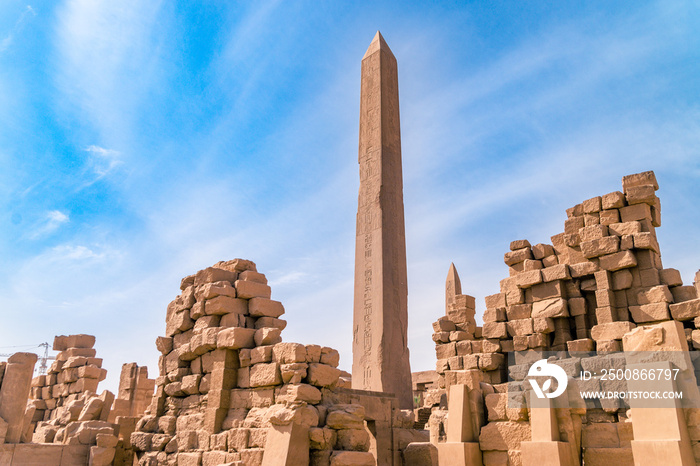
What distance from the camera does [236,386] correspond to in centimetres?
837

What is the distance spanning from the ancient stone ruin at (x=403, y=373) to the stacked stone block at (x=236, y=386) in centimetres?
3

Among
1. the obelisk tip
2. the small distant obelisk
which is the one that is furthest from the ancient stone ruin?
the small distant obelisk

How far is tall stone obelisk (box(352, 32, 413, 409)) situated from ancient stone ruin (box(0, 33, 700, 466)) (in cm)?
4

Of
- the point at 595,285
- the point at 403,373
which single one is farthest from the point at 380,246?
the point at 595,285

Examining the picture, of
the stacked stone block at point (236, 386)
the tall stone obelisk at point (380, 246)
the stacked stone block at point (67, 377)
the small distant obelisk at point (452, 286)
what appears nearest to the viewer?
the stacked stone block at point (236, 386)

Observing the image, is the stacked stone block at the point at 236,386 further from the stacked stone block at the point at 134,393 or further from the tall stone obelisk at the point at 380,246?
the tall stone obelisk at the point at 380,246

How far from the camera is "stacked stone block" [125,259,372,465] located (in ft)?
23.6

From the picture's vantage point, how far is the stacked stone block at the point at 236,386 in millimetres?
7203

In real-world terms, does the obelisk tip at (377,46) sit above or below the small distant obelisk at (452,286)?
above

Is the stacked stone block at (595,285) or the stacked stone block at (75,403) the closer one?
the stacked stone block at (595,285)

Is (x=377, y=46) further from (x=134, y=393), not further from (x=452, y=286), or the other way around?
(x=134, y=393)

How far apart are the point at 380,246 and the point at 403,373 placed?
269cm

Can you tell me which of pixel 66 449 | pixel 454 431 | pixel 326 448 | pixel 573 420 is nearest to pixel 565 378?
pixel 573 420

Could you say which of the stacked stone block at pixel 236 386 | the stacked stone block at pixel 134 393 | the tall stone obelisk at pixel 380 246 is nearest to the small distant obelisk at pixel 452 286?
the tall stone obelisk at pixel 380 246
